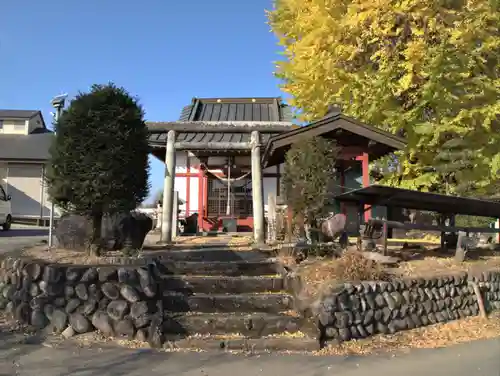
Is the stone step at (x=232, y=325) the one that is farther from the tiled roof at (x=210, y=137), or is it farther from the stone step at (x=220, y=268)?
the tiled roof at (x=210, y=137)

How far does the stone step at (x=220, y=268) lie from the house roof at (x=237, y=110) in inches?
521

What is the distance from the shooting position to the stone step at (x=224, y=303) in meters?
Answer: 6.88

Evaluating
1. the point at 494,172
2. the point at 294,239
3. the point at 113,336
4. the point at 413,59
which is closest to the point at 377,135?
the point at 413,59

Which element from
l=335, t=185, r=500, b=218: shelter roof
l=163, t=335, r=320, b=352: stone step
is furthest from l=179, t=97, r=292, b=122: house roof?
l=163, t=335, r=320, b=352: stone step

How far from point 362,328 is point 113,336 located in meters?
3.52

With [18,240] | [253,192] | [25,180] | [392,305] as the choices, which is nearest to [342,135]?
[253,192]

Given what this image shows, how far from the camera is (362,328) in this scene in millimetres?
6641

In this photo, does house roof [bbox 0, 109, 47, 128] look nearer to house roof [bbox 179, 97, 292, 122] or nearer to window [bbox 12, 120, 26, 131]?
window [bbox 12, 120, 26, 131]

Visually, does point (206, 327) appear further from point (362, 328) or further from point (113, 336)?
point (362, 328)

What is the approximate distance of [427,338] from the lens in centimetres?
683

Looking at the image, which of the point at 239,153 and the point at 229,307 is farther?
the point at 239,153

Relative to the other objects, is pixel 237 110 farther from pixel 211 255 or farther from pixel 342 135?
pixel 211 255

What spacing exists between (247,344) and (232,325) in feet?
1.50

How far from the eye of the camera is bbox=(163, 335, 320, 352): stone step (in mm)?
5984
